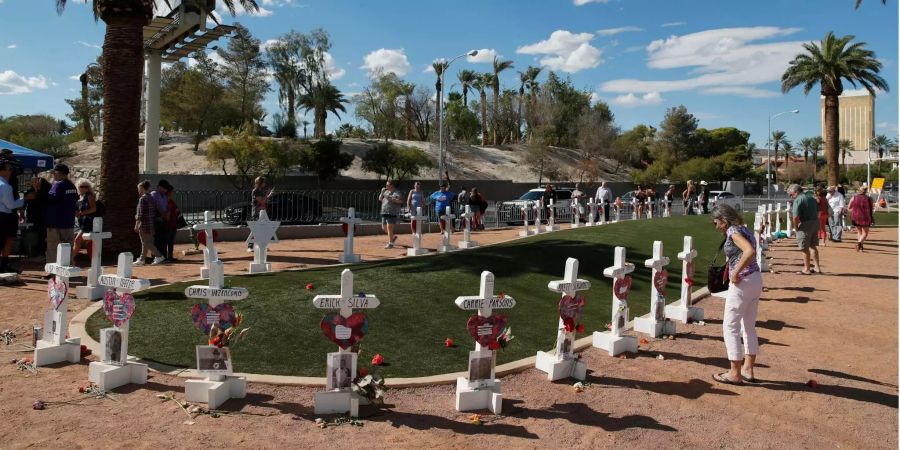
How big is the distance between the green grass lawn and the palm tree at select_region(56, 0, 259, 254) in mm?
4118

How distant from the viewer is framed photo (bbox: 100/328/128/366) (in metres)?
5.42

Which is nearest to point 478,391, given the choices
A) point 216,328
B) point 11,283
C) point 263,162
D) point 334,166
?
point 216,328

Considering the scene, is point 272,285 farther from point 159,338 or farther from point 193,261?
point 193,261

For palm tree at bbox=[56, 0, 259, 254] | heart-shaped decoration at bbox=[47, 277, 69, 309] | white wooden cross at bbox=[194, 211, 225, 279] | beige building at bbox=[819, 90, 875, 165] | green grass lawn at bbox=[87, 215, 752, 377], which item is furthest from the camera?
beige building at bbox=[819, 90, 875, 165]

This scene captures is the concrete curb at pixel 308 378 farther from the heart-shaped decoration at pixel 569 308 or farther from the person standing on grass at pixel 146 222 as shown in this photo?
the person standing on grass at pixel 146 222

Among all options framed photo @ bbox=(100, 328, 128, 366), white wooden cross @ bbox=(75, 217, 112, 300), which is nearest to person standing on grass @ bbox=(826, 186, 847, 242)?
white wooden cross @ bbox=(75, 217, 112, 300)

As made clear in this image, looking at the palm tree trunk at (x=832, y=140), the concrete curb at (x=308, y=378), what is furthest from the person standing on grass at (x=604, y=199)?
the palm tree trunk at (x=832, y=140)

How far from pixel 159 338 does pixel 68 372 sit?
1.00 meters

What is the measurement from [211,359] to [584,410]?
9.92 ft

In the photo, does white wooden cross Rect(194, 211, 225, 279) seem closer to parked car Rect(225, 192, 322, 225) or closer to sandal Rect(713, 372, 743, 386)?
sandal Rect(713, 372, 743, 386)

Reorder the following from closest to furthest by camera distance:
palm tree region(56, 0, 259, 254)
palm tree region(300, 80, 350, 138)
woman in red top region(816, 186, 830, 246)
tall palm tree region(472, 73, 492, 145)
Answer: palm tree region(56, 0, 259, 254), woman in red top region(816, 186, 830, 246), palm tree region(300, 80, 350, 138), tall palm tree region(472, 73, 492, 145)

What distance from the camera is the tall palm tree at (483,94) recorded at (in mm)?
77688

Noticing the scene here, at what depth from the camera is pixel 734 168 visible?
7000cm

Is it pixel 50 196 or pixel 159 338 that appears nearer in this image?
pixel 159 338
